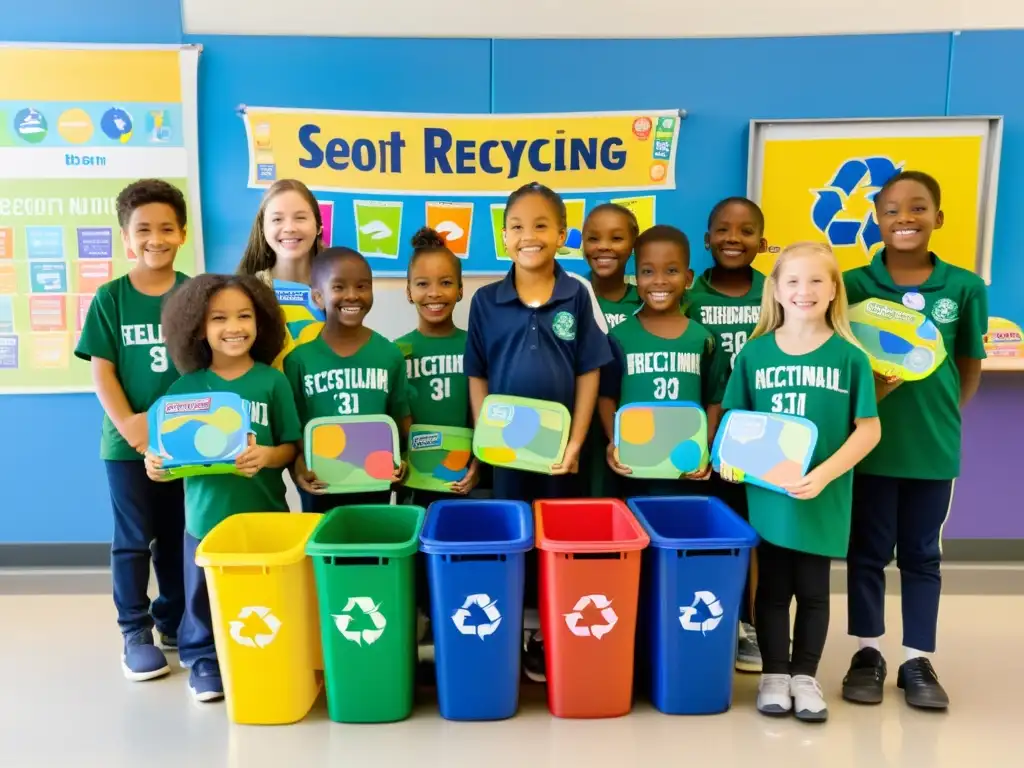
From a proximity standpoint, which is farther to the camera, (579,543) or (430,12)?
(430,12)

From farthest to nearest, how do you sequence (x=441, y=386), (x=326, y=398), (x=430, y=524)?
(x=441, y=386) → (x=326, y=398) → (x=430, y=524)

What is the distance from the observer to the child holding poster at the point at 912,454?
80.7 inches

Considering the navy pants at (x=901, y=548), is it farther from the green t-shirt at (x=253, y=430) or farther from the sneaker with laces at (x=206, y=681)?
the sneaker with laces at (x=206, y=681)

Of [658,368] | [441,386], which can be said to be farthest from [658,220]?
[441,386]

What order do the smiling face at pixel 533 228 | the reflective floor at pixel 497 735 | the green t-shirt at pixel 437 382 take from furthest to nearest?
the green t-shirt at pixel 437 382 → the smiling face at pixel 533 228 → the reflective floor at pixel 497 735

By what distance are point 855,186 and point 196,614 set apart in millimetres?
3197

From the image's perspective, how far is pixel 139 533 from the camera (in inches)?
90.7

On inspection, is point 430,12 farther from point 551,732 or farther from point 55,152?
point 551,732

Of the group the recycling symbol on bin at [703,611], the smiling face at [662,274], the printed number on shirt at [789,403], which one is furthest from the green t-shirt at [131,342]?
the printed number on shirt at [789,403]

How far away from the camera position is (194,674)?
2.15m

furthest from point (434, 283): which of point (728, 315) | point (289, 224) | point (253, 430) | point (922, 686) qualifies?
point (922, 686)

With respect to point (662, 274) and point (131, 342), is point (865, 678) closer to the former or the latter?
point (662, 274)

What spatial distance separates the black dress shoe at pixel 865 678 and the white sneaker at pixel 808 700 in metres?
0.15

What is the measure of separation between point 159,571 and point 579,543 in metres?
1.58
